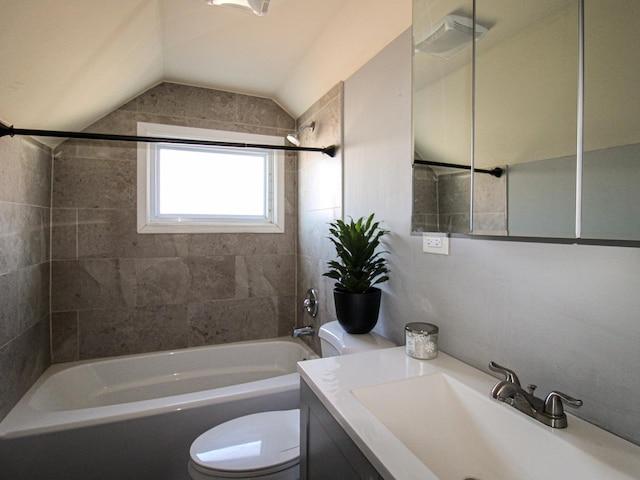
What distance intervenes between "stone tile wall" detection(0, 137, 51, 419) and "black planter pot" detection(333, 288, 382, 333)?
5.24ft

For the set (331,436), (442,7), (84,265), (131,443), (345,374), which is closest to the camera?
(331,436)

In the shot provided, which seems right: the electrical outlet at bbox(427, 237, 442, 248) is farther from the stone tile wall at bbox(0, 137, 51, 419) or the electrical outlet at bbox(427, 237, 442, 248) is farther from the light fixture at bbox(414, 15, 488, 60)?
the stone tile wall at bbox(0, 137, 51, 419)

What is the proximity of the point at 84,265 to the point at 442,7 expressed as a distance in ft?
8.44

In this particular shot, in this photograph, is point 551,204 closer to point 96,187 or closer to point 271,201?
point 271,201

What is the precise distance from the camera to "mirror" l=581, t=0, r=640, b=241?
0.76 m

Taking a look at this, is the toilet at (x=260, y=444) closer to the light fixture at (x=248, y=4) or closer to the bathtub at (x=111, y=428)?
the bathtub at (x=111, y=428)

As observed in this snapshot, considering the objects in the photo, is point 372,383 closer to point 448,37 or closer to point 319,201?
point 448,37

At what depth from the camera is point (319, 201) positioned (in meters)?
2.38

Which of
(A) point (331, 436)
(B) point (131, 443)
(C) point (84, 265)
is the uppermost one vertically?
(C) point (84, 265)

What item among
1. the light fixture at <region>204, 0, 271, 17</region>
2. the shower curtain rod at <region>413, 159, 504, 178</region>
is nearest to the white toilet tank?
the shower curtain rod at <region>413, 159, 504, 178</region>

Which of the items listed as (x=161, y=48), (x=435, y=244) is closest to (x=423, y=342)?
(x=435, y=244)

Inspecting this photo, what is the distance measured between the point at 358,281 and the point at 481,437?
77 centimetres

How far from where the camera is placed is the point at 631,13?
0.77 meters

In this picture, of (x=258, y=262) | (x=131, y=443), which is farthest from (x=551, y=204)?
(x=258, y=262)
